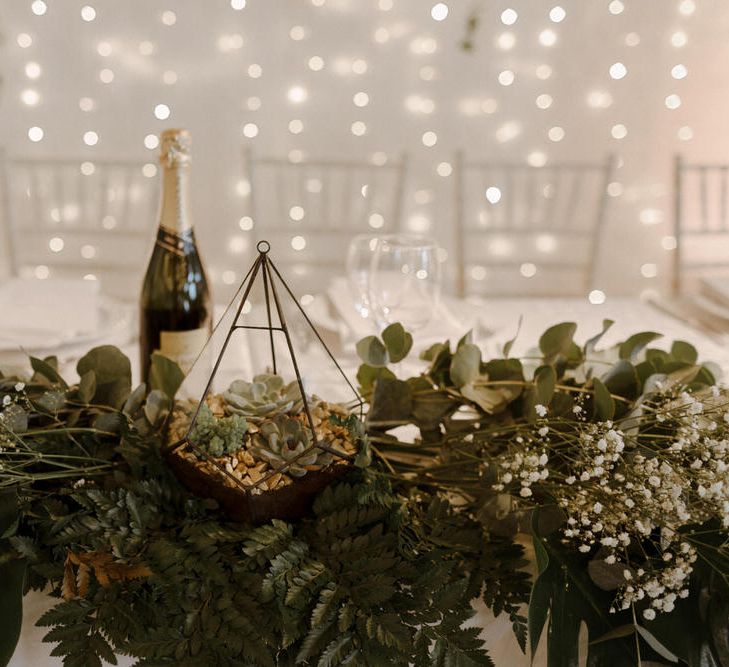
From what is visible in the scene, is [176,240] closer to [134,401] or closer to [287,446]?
[134,401]

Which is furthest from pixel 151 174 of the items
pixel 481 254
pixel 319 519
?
pixel 319 519

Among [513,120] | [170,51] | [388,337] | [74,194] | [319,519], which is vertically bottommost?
[319,519]

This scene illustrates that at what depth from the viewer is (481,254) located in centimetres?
269

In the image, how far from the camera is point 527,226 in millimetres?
2475

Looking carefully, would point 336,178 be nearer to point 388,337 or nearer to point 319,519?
point 388,337

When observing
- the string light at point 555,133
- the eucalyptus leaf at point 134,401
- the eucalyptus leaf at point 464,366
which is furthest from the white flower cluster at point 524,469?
the string light at point 555,133

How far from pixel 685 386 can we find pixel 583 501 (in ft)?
0.58

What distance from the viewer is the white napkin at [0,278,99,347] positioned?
1154 mm

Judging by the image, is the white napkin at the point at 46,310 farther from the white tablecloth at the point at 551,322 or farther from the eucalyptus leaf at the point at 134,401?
the eucalyptus leaf at the point at 134,401

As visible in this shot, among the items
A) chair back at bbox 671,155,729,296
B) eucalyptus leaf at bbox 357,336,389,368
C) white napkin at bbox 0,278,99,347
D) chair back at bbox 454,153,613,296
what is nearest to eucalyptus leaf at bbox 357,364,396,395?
eucalyptus leaf at bbox 357,336,389,368

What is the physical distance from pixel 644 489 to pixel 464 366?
9.3 inches

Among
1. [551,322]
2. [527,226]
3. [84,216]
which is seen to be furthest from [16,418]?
[527,226]

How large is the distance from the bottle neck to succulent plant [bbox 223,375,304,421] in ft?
1.18

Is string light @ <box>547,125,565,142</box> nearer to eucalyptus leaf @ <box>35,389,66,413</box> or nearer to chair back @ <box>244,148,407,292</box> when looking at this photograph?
chair back @ <box>244,148,407,292</box>
